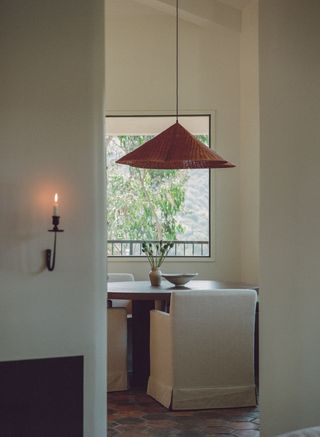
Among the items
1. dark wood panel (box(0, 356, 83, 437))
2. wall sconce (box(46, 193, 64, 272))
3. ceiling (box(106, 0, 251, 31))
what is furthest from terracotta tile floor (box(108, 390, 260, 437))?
ceiling (box(106, 0, 251, 31))

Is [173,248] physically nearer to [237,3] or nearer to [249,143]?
[249,143]

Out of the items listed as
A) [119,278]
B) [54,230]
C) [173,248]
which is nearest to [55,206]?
[54,230]

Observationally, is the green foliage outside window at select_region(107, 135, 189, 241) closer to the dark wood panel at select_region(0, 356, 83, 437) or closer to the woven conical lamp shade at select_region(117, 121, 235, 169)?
the woven conical lamp shade at select_region(117, 121, 235, 169)

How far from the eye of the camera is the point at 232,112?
7.07 meters

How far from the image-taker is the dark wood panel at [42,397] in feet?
10.0

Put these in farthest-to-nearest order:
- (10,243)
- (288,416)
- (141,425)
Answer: (141,425), (288,416), (10,243)

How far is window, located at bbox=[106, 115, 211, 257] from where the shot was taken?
285 inches

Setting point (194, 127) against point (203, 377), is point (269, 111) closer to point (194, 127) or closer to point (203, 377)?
point (203, 377)

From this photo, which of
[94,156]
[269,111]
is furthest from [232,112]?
[94,156]

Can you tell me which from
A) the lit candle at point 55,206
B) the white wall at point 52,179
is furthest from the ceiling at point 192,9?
the lit candle at point 55,206

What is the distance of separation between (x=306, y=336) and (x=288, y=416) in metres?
0.44

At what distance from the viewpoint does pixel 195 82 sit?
7.09m

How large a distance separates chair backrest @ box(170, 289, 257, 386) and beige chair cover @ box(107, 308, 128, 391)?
2.32ft

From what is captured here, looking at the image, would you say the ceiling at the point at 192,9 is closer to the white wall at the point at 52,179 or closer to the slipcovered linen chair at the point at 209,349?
the slipcovered linen chair at the point at 209,349
